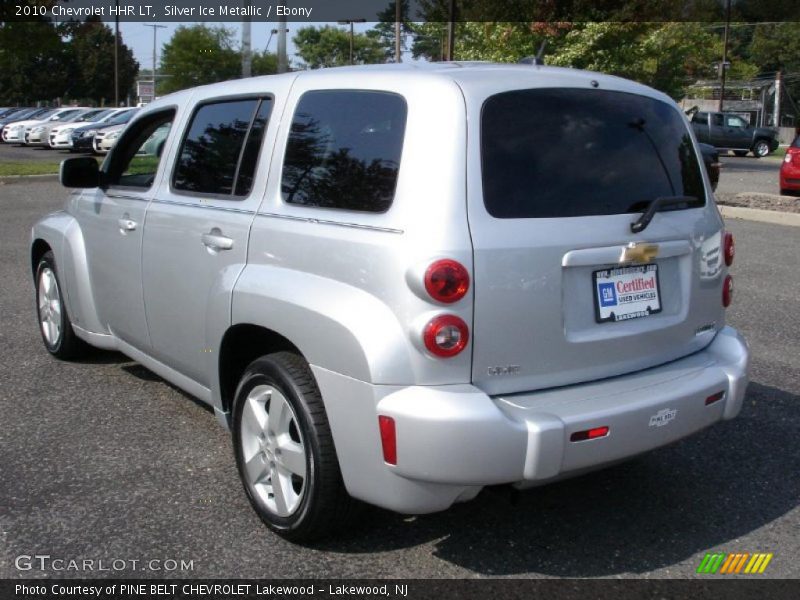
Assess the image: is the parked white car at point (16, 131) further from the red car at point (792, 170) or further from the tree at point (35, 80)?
the tree at point (35, 80)

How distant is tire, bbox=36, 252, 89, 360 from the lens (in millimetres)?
5660

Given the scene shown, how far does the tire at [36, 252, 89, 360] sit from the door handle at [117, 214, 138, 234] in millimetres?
1084

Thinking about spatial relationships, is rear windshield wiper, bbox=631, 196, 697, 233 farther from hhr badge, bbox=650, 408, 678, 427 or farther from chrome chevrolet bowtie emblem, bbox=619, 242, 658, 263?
hhr badge, bbox=650, 408, 678, 427

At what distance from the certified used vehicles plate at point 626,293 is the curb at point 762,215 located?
35.9ft

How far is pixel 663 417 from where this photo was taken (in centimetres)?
322

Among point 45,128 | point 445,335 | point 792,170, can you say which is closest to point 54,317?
point 445,335

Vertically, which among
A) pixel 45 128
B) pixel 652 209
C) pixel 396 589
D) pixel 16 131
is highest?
pixel 45 128

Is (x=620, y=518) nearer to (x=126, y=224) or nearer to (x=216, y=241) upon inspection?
(x=216, y=241)

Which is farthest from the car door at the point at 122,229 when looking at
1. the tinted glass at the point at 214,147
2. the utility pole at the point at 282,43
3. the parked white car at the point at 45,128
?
the parked white car at the point at 45,128

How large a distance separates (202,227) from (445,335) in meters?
1.51

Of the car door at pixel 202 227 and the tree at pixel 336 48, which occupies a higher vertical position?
the tree at pixel 336 48

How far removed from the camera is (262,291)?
3410mm

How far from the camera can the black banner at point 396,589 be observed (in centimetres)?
311

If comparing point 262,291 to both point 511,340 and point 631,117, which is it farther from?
point 631,117
